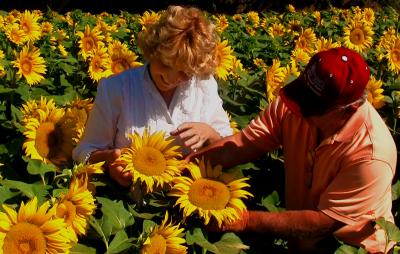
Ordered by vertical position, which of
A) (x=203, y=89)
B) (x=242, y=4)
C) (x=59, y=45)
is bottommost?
(x=242, y=4)

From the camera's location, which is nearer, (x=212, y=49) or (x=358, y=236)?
(x=358, y=236)

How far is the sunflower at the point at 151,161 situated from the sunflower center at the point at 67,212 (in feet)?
0.86

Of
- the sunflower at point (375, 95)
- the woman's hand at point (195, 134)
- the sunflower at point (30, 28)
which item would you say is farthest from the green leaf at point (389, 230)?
the sunflower at point (30, 28)

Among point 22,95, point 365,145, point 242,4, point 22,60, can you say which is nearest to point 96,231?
point 365,145

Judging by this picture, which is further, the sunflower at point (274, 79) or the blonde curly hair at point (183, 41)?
the sunflower at point (274, 79)

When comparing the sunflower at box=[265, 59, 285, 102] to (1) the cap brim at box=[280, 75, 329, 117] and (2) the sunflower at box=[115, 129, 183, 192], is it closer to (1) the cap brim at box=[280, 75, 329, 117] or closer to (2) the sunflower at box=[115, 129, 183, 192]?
(1) the cap brim at box=[280, 75, 329, 117]

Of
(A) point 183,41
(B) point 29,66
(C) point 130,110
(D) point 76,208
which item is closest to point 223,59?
(B) point 29,66

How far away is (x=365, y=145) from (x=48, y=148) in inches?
53.2

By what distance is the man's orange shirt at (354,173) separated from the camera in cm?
242

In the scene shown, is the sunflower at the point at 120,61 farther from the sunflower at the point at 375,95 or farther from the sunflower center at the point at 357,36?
the sunflower center at the point at 357,36

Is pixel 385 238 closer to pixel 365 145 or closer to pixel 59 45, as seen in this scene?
pixel 365 145

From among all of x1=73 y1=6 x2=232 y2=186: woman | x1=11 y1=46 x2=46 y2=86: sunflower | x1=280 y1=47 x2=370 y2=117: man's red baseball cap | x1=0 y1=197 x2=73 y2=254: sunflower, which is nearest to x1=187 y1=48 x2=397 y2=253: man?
x1=280 y1=47 x2=370 y2=117: man's red baseball cap

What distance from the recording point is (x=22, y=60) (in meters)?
4.28

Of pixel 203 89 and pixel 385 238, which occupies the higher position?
pixel 203 89
